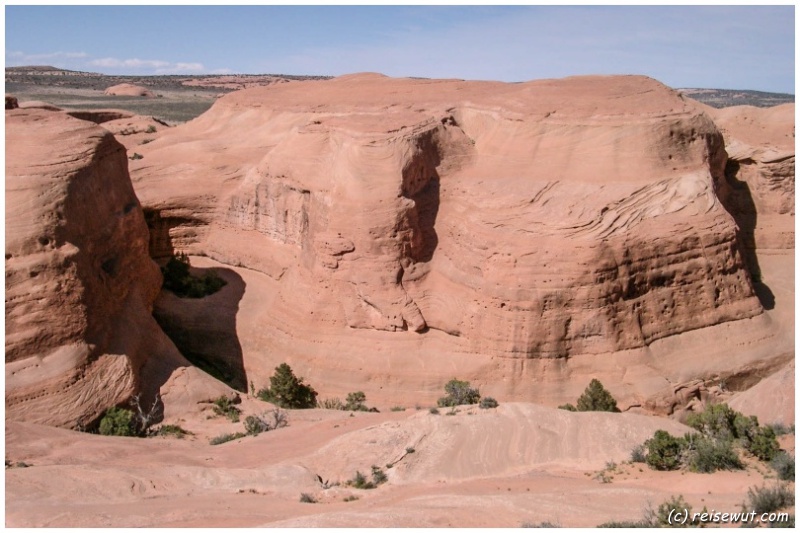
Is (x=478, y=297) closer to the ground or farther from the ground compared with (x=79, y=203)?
closer to the ground

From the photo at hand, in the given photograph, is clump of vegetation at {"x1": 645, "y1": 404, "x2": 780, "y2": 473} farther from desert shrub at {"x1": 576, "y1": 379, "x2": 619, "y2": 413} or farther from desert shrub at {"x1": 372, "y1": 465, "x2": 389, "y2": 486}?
desert shrub at {"x1": 576, "y1": 379, "x2": 619, "y2": 413}

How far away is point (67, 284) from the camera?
1798cm

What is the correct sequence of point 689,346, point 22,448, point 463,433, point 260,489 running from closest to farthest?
1. point 260,489
2. point 463,433
3. point 22,448
4. point 689,346

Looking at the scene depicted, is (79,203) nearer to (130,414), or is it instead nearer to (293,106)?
(130,414)

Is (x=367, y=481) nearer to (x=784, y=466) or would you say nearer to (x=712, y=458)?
(x=712, y=458)

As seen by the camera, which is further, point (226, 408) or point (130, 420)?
point (226, 408)

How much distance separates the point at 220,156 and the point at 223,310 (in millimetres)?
7283

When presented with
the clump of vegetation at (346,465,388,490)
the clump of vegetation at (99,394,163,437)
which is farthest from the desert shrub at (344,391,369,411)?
the clump of vegetation at (346,465,388,490)

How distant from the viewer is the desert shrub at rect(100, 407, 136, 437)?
57.4 ft

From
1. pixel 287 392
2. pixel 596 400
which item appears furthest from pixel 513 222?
pixel 287 392

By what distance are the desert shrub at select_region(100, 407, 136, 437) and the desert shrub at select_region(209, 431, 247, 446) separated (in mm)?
1924

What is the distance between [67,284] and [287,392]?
624 centimetres

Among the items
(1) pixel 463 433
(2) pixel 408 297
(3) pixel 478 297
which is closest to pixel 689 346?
(3) pixel 478 297

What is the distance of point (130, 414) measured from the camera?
706 inches
